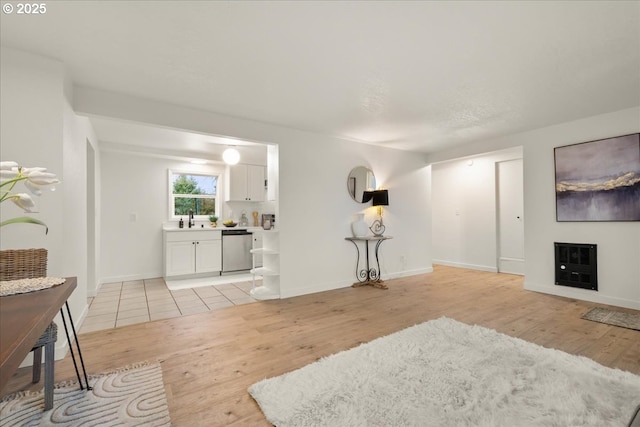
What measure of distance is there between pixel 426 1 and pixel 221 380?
2786 mm

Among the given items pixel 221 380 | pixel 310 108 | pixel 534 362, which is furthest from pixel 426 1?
pixel 221 380

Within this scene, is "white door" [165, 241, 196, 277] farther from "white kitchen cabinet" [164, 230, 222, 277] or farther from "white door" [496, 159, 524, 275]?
"white door" [496, 159, 524, 275]

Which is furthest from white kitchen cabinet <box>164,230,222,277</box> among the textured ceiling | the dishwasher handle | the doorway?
the textured ceiling

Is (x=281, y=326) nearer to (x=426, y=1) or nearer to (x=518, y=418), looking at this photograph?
(x=518, y=418)

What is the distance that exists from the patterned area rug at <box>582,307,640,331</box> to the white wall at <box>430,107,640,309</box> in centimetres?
37

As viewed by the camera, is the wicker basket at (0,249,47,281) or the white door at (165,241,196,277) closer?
the wicker basket at (0,249,47,281)

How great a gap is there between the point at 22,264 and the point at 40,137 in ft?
3.57

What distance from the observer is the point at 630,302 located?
3.50m

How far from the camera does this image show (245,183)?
20.3ft

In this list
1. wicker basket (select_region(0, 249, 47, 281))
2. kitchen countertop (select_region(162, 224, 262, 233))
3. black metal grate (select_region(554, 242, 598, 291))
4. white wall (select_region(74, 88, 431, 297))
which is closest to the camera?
wicker basket (select_region(0, 249, 47, 281))

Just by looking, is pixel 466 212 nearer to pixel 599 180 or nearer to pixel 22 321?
pixel 599 180

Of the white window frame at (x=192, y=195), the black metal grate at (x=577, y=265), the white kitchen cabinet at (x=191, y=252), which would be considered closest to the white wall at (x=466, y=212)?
the black metal grate at (x=577, y=265)

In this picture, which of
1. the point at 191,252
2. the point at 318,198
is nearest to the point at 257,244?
the point at 191,252

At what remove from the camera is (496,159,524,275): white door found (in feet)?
18.1
